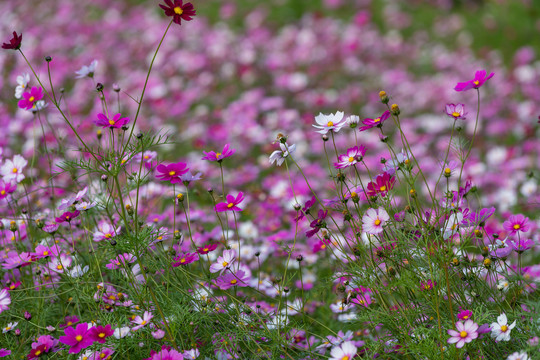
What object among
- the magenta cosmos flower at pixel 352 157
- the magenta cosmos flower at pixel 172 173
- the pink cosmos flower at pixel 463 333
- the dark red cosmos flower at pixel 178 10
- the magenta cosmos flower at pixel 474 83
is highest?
the dark red cosmos flower at pixel 178 10

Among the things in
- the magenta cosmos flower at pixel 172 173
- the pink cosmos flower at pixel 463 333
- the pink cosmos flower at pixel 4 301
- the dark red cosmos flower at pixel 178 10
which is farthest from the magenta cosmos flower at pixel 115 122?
the pink cosmos flower at pixel 463 333

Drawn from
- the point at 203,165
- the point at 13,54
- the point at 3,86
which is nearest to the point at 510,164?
the point at 203,165

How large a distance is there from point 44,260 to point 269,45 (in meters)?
4.64

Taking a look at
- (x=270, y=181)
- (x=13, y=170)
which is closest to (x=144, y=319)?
(x=13, y=170)

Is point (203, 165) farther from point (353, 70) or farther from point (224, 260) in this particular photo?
point (353, 70)

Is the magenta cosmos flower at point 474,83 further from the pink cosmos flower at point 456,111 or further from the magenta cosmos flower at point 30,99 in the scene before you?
the magenta cosmos flower at point 30,99

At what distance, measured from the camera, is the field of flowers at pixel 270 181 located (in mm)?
1449

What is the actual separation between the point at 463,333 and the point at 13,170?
4.81 ft

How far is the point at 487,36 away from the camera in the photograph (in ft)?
19.2

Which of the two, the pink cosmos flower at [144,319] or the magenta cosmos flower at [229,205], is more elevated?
the magenta cosmos flower at [229,205]

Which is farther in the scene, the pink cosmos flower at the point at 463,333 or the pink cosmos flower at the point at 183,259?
the pink cosmos flower at the point at 183,259

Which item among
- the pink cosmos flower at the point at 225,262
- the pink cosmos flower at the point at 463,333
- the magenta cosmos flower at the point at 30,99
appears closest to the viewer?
the pink cosmos flower at the point at 463,333

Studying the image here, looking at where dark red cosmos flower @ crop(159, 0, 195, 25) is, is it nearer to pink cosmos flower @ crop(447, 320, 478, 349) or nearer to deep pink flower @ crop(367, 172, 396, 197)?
deep pink flower @ crop(367, 172, 396, 197)

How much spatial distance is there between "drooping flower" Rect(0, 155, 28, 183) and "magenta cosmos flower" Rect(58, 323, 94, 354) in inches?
25.8
